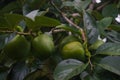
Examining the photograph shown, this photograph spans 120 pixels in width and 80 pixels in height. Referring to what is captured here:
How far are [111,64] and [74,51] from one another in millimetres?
103

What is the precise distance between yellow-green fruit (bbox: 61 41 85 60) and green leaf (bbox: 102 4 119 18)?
27.3 inches

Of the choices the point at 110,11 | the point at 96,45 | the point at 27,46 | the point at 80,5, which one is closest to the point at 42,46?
the point at 27,46

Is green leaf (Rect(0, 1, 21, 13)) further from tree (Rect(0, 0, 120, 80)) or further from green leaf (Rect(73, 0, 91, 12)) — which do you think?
tree (Rect(0, 0, 120, 80))

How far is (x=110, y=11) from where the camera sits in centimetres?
155

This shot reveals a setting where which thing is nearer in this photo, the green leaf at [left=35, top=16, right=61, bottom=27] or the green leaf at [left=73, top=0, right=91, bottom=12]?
the green leaf at [left=35, top=16, right=61, bottom=27]

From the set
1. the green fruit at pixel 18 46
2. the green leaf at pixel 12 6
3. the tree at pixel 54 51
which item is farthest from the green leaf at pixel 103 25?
the green leaf at pixel 12 6

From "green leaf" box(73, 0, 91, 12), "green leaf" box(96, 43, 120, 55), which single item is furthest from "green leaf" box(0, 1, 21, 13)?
"green leaf" box(96, 43, 120, 55)

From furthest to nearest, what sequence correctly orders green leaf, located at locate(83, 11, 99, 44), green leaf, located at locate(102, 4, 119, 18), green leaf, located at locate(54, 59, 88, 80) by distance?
green leaf, located at locate(102, 4, 119, 18)
green leaf, located at locate(83, 11, 99, 44)
green leaf, located at locate(54, 59, 88, 80)

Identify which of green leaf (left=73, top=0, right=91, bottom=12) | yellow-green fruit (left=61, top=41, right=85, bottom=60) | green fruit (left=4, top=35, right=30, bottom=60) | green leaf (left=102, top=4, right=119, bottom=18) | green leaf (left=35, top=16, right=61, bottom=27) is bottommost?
green leaf (left=102, top=4, right=119, bottom=18)

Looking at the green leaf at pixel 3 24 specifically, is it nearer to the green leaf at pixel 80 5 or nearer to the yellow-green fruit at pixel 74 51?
the yellow-green fruit at pixel 74 51

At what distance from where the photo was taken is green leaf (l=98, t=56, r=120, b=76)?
80cm

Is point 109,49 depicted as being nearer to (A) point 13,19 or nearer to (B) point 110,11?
(A) point 13,19

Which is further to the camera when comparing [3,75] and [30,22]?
[3,75]

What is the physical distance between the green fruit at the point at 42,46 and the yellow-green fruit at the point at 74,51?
5 centimetres
